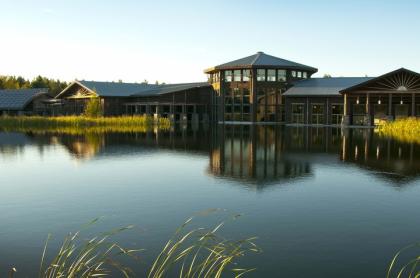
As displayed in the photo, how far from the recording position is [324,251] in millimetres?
7945

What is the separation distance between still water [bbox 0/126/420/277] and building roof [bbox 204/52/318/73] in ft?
132

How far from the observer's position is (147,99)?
7100cm

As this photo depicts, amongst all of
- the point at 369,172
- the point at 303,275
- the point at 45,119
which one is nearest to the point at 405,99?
the point at 369,172

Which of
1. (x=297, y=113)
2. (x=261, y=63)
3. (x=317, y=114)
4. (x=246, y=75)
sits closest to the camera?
(x=317, y=114)

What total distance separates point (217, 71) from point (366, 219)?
58.3 m

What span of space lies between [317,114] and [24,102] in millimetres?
53879

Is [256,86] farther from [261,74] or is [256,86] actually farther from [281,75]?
[281,75]

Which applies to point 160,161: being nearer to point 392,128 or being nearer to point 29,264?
point 29,264

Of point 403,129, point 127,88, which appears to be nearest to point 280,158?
point 403,129

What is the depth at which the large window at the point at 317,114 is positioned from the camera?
58.4 m

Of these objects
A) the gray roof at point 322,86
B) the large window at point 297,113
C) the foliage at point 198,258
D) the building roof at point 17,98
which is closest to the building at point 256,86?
the gray roof at point 322,86

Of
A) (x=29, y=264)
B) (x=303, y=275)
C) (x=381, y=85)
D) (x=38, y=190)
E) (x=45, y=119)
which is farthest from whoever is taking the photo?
(x=45, y=119)

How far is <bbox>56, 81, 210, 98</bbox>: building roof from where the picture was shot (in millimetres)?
71062

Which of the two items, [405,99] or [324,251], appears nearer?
[324,251]
